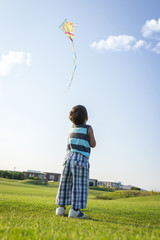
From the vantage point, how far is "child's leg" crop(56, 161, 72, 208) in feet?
10.7

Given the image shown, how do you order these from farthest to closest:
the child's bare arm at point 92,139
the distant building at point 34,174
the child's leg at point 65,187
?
the distant building at point 34,174
the child's bare arm at point 92,139
the child's leg at point 65,187

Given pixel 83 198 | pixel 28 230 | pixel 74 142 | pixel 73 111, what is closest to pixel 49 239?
pixel 28 230

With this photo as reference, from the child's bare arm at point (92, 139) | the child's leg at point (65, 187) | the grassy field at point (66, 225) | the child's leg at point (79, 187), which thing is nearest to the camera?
the grassy field at point (66, 225)

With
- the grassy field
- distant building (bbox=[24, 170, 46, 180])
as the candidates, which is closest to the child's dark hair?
the grassy field

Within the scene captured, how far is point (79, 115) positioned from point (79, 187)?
109 centimetres

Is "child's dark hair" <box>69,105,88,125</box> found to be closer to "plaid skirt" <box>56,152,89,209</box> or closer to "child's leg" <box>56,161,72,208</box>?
"plaid skirt" <box>56,152,89,209</box>

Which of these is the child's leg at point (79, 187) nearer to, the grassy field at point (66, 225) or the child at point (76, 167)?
the child at point (76, 167)

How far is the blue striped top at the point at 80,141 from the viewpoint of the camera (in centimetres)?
334

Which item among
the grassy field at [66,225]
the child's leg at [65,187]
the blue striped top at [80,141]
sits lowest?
the grassy field at [66,225]

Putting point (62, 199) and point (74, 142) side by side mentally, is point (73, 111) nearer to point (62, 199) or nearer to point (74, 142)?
point (74, 142)

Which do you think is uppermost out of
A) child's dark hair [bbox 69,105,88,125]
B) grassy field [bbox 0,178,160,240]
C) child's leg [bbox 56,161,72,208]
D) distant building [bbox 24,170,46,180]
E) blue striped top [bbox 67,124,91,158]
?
child's dark hair [bbox 69,105,88,125]

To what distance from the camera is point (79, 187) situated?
10.3ft

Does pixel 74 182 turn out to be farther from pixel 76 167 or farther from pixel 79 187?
pixel 76 167

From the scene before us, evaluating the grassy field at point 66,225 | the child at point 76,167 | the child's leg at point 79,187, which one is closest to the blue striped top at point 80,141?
the child at point 76,167
